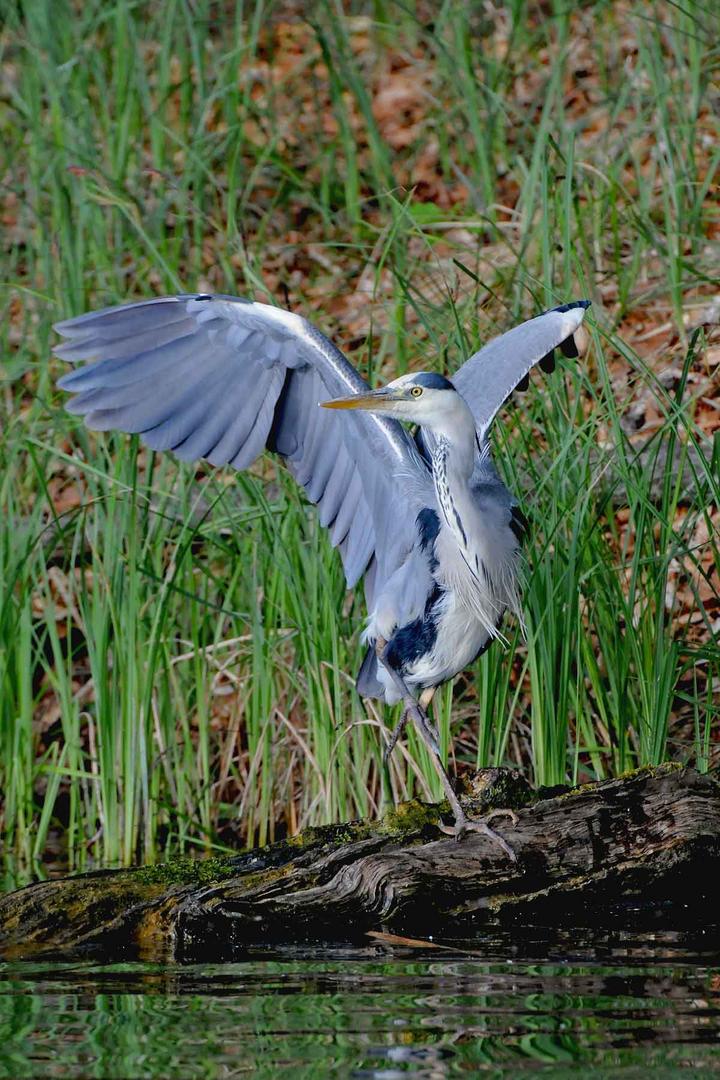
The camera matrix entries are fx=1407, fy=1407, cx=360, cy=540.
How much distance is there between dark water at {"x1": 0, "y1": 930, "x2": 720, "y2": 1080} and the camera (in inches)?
86.4

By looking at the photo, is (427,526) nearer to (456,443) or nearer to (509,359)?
(456,443)

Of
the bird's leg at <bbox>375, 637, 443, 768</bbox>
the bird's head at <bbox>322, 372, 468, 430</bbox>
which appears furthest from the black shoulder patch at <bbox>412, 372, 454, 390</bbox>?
the bird's leg at <bbox>375, 637, 443, 768</bbox>

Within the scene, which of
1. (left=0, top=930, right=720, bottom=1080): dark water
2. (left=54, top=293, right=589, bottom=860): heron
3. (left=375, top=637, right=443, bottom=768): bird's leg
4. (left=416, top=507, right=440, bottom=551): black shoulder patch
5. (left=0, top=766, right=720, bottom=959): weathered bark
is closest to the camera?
(left=0, top=930, right=720, bottom=1080): dark water

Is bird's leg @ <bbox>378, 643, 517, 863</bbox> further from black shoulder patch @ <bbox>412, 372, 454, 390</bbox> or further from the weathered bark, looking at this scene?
black shoulder patch @ <bbox>412, 372, 454, 390</bbox>

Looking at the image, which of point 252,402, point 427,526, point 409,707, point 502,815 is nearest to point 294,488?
point 252,402

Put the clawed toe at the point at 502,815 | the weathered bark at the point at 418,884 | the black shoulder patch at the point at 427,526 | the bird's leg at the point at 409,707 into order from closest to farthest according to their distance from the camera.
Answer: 1. the weathered bark at the point at 418,884
2. the clawed toe at the point at 502,815
3. the bird's leg at the point at 409,707
4. the black shoulder patch at the point at 427,526

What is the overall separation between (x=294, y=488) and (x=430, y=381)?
95cm

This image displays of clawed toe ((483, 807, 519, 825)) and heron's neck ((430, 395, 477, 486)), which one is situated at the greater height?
heron's neck ((430, 395, 477, 486))

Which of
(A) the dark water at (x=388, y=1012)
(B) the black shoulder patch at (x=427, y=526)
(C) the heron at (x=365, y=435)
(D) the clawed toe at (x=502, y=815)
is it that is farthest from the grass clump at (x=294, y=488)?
(A) the dark water at (x=388, y=1012)

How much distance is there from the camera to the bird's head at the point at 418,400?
373cm

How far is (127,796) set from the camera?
14.3ft

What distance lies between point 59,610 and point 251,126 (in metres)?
3.99

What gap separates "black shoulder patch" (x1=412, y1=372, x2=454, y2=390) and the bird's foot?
3.68ft

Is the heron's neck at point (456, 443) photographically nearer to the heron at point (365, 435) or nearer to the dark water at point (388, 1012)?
the heron at point (365, 435)
